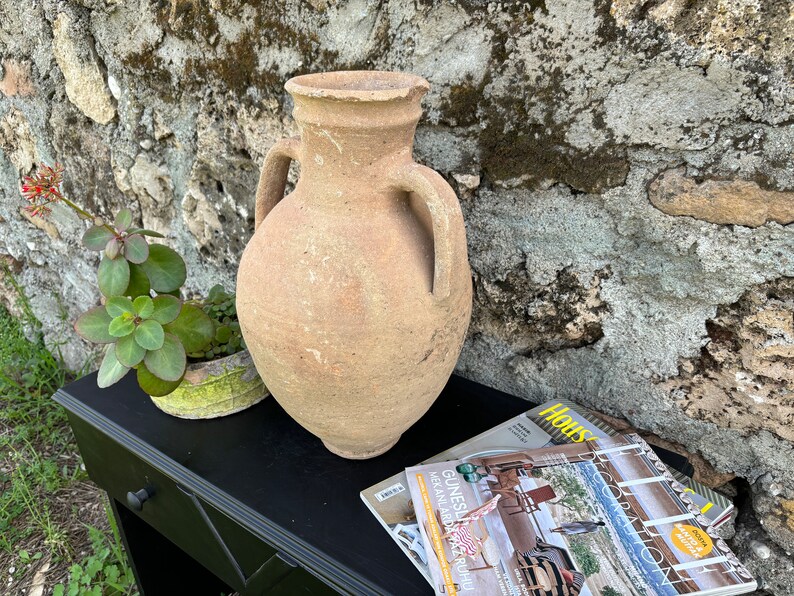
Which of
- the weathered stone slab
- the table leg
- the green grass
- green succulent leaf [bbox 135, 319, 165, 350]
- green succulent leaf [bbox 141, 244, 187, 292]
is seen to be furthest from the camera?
the green grass

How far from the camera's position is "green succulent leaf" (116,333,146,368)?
0.92m

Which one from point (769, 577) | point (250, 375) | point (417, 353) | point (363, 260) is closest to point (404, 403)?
point (417, 353)

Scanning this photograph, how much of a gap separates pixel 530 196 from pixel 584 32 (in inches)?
10.3

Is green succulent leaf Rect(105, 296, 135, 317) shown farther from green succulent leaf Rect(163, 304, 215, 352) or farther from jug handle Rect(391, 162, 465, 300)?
jug handle Rect(391, 162, 465, 300)

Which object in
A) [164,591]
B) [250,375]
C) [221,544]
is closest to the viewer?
[221,544]

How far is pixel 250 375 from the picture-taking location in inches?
42.0

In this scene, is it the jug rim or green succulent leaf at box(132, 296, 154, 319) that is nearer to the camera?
the jug rim

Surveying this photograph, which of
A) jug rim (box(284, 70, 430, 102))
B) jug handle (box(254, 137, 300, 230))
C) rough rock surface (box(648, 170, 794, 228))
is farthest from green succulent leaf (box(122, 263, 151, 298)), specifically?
rough rock surface (box(648, 170, 794, 228))

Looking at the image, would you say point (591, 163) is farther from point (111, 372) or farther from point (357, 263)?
point (111, 372)

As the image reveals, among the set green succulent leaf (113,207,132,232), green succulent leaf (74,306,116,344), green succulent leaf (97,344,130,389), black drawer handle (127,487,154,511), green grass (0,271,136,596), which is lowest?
green grass (0,271,136,596)

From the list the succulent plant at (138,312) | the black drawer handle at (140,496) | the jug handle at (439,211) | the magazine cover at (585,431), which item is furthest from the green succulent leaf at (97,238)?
the magazine cover at (585,431)

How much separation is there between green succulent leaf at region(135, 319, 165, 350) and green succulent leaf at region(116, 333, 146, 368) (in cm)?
1

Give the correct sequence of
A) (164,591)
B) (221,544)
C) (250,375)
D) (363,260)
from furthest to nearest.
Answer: (164,591), (250,375), (221,544), (363,260)

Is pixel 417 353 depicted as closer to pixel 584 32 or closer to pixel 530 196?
pixel 530 196
